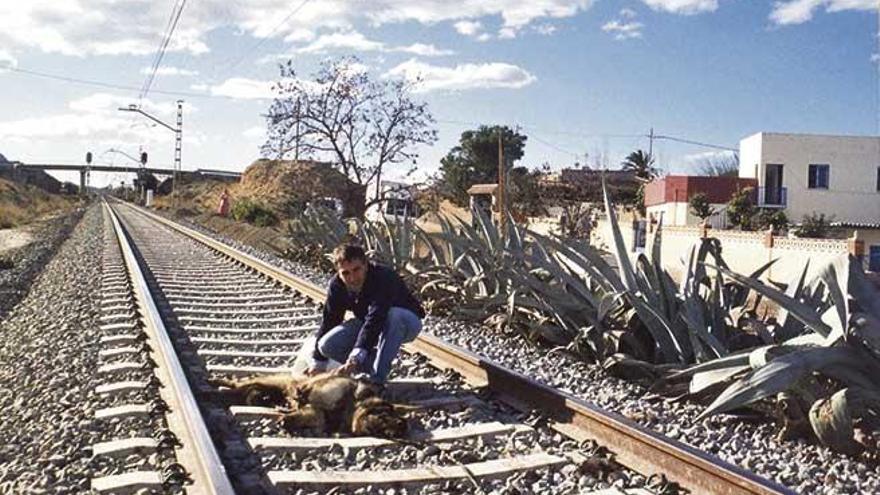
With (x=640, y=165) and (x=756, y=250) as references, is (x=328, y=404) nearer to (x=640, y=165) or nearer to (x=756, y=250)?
(x=756, y=250)

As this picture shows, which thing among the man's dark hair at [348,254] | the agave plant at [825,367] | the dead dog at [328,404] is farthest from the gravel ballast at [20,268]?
the agave plant at [825,367]

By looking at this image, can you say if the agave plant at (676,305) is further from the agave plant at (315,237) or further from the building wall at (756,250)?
the building wall at (756,250)

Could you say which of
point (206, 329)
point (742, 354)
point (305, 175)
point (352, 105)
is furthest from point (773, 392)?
point (305, 175)

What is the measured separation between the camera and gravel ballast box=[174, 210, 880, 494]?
14.8 feet

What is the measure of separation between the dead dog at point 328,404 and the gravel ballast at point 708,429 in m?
1.37

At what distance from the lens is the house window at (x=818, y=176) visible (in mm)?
46219

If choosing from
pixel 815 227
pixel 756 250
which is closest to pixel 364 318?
pixel 756 250

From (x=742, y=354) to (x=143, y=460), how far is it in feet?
10.8

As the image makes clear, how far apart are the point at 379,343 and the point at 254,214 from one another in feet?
92.6

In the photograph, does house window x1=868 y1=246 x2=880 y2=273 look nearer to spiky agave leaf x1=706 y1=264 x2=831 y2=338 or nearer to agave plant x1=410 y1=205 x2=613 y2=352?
agave plant x1=410 y1=205 x2=613 y2=352

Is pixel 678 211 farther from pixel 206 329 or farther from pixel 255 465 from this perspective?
pixel 255 465

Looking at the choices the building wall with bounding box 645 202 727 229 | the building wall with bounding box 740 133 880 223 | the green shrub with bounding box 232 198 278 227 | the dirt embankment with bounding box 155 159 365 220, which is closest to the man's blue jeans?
the dirt embankment with bounding box 155 159 365 220

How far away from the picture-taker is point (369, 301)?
6199 millimetres

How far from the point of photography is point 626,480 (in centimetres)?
443
